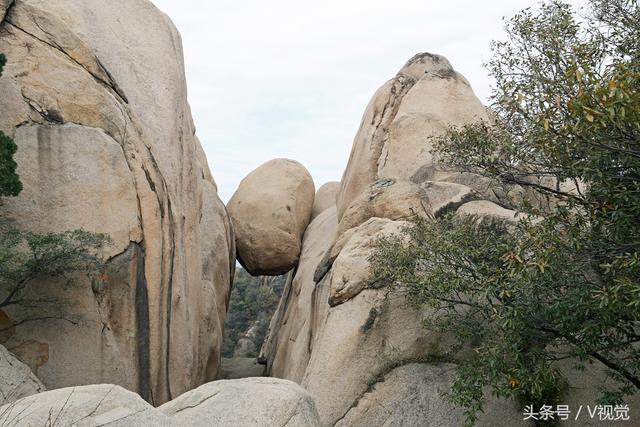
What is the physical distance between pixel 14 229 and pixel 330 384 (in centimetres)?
597

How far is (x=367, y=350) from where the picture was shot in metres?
12.3

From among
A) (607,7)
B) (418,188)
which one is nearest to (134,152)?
(418,188)

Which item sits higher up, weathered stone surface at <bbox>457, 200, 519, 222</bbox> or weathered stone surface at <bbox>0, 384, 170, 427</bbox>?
weathered stone surface at <bbox>457, 200, 519, 222</bbox>

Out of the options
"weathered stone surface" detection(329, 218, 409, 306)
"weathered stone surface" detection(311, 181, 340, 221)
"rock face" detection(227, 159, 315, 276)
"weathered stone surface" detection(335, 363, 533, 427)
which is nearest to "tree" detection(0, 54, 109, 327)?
"weathered stone surface" detection(329, 218, 409, 306)

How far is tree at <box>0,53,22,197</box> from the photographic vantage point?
486 inches

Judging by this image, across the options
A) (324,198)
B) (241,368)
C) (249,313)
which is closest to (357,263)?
(241,368)

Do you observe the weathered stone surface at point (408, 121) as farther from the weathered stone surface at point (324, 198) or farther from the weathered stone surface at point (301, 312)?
the weathered stone surface at point (324, 198)

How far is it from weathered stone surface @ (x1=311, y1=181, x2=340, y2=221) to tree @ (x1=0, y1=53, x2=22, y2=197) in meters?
14.5

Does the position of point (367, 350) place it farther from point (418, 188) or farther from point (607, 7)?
point (607, 7)

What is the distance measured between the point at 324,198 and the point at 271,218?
3.10 metres

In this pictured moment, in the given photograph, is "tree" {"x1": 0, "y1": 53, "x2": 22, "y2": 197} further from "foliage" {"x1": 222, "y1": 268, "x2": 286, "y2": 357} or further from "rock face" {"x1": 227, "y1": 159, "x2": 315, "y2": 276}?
"foliage" {"x1": 222, "y1": 268, "x2": 286, "y2": 357}

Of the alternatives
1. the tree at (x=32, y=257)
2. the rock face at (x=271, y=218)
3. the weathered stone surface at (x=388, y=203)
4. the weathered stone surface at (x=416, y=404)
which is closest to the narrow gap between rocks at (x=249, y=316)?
the rock face at (x=271, y=218)

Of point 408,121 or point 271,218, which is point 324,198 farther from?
point 408,121

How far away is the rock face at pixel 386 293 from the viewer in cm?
1174
